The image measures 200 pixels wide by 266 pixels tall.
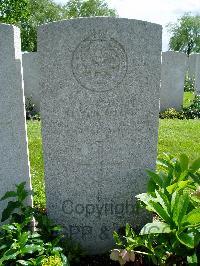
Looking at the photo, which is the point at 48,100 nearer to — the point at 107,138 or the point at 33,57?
the point at 107,138

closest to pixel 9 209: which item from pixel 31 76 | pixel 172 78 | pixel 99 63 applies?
pixel 99 63

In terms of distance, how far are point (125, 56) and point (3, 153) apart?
1399mm

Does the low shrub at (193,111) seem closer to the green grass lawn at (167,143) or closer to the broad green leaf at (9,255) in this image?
the green grass lawn at (167,143)

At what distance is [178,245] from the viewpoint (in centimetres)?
264

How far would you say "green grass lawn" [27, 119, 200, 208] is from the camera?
5.10 metres

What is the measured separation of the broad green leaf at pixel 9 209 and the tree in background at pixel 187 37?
54243mm

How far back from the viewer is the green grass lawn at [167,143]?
16.7 ft

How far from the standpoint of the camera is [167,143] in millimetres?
7180

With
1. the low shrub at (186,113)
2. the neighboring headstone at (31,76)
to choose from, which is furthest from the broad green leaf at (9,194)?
the low shrub at (186,113)

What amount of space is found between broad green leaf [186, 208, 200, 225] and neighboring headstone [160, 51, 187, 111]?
27.6ft

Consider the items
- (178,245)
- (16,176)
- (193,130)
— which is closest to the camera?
(178,245)

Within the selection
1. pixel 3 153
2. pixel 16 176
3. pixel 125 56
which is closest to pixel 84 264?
pixel 16 176

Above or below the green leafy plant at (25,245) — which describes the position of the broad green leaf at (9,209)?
above

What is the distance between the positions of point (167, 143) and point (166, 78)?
4002 mm
